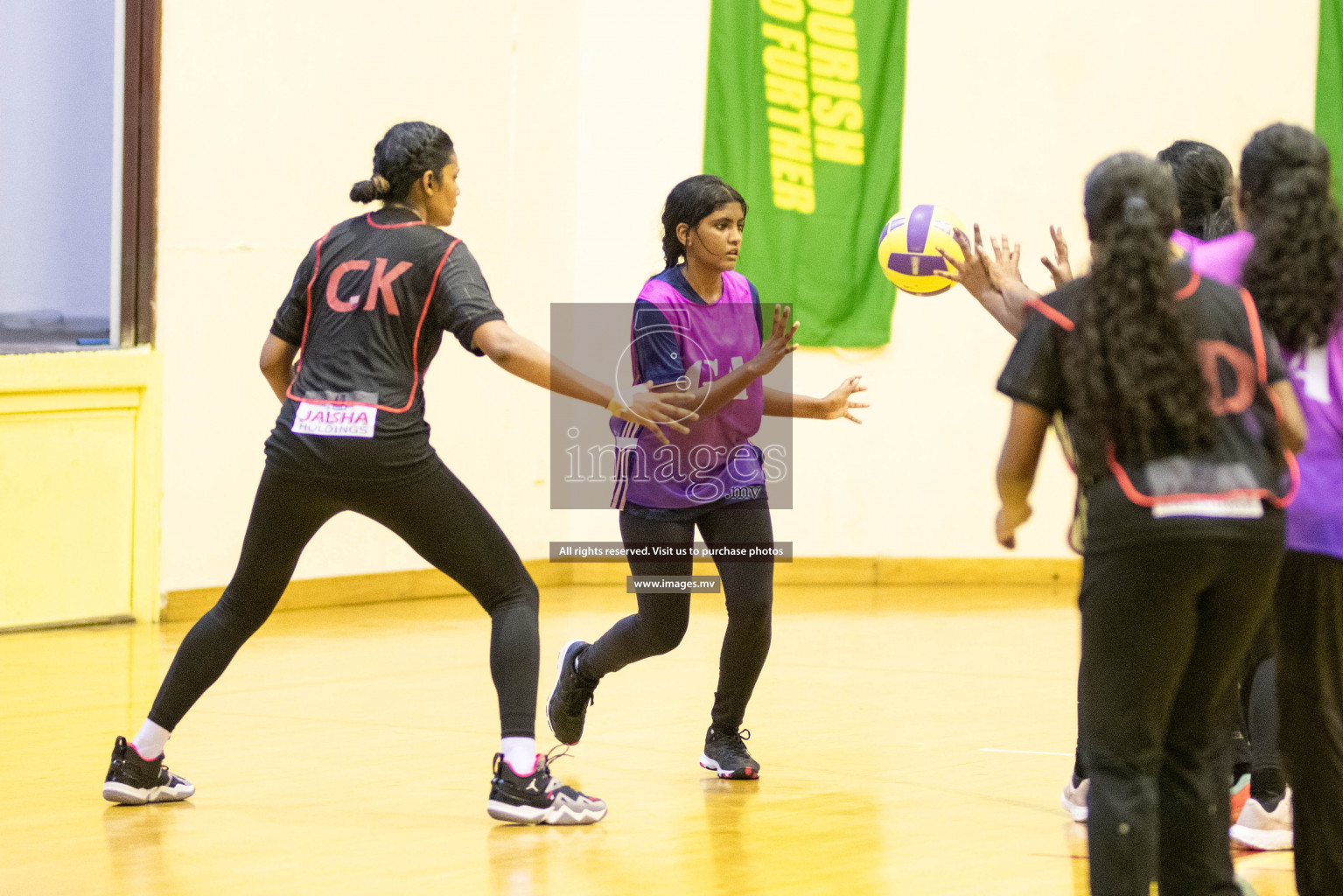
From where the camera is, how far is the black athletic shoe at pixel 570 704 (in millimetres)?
5402

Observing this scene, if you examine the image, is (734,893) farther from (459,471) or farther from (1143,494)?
(459,471)

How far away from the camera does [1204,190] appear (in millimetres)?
4555

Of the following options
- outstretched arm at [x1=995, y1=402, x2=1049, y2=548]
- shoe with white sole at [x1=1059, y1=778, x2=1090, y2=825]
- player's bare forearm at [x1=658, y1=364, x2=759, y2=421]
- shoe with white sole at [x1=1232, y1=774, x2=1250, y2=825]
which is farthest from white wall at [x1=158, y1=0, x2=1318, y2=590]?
outstretched arm at [x1=995, y1=402, x2=1049, y2=548]

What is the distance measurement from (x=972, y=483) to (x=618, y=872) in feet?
23.6

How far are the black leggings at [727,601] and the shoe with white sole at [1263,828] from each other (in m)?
1.48

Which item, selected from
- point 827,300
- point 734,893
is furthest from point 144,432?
point 734,893

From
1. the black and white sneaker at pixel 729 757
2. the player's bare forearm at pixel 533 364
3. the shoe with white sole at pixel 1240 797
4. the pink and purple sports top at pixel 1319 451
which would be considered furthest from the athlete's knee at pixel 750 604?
the pink and purple sports top at pixel 1319 451

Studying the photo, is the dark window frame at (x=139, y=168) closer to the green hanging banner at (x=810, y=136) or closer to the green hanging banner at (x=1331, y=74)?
the green hanging banner at (x=810, y=136)

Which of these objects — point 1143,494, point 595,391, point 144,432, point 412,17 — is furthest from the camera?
point 412,17

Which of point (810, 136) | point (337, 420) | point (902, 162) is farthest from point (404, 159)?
point (902, 162)

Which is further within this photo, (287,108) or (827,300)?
(827,300)

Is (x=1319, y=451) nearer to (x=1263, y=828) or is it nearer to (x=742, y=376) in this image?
(x=1263, y=828)

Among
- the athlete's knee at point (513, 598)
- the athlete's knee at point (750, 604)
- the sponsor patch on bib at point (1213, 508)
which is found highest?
the sponsor patch on bib at point (1213, 508)

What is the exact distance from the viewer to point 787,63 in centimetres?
1052
